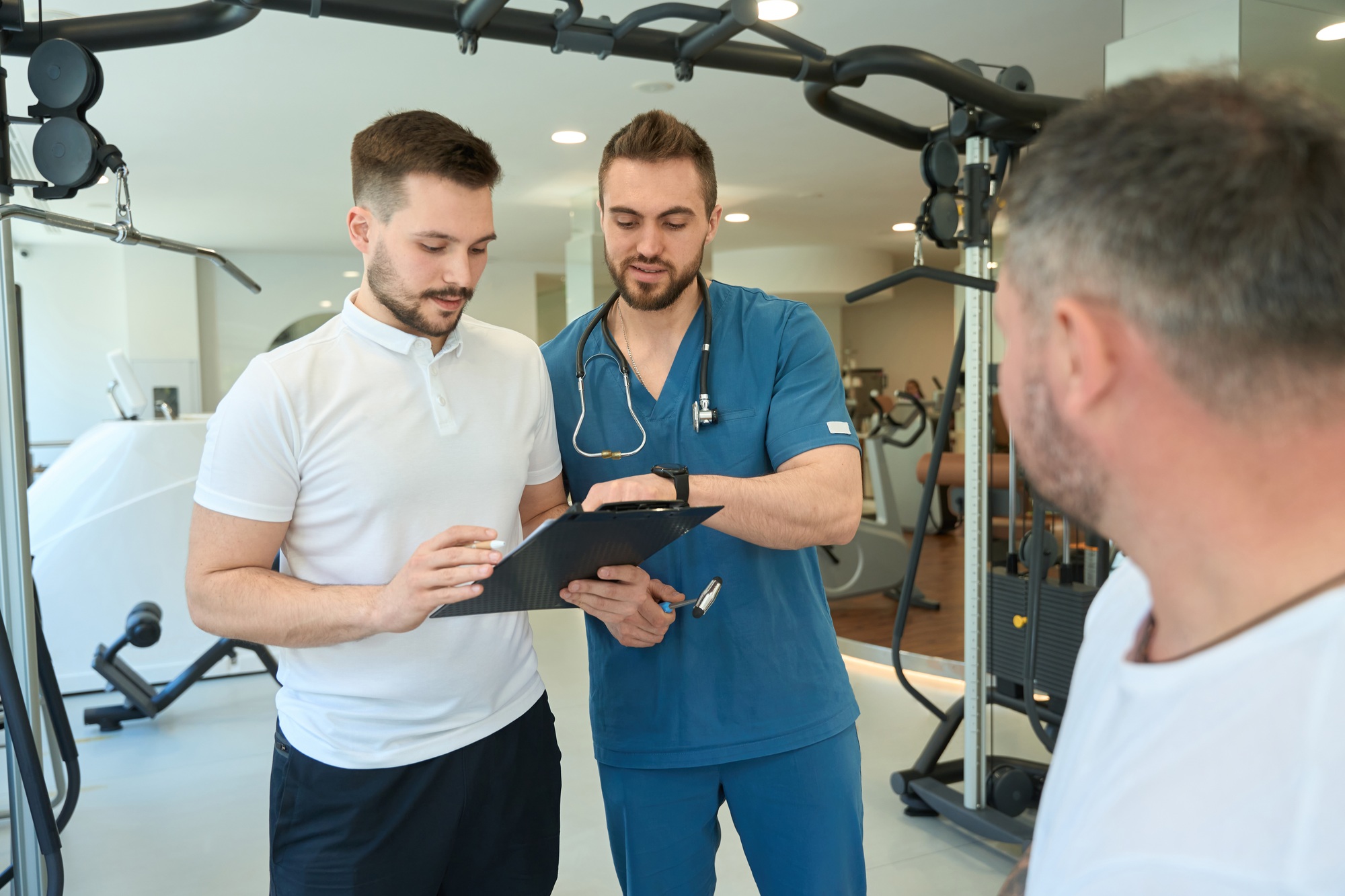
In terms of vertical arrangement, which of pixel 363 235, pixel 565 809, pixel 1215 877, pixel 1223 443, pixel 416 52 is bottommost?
pixel 565 809

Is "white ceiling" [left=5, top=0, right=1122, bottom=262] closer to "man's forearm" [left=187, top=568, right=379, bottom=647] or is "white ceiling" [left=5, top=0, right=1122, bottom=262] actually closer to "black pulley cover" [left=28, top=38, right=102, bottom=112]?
"black pulley cover" [left=28, top=38, right=102, bottom=112]

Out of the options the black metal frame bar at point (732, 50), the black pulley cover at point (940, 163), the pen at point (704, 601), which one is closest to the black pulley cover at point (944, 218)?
the black pulley cover at point (940, 163)

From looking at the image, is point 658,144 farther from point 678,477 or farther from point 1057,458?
point 1057,458

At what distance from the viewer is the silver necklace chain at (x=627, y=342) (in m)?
1.64

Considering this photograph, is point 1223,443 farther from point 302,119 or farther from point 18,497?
point 302,119

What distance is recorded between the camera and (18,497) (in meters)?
1.71

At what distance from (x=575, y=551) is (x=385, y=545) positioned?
12.1 inches

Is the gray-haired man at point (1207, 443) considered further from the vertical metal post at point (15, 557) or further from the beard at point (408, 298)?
the vertical metal post at point (15, 557)

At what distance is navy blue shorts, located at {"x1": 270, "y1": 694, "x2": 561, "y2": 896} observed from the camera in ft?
4.26

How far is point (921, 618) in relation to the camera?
18.6 ft

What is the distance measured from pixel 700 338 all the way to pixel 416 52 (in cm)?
326

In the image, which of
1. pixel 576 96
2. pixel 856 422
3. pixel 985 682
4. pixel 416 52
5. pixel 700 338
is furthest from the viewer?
pixel 856 422

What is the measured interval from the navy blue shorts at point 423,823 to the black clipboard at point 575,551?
225 mm

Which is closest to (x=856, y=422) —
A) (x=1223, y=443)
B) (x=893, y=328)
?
(x=893, y=328)
